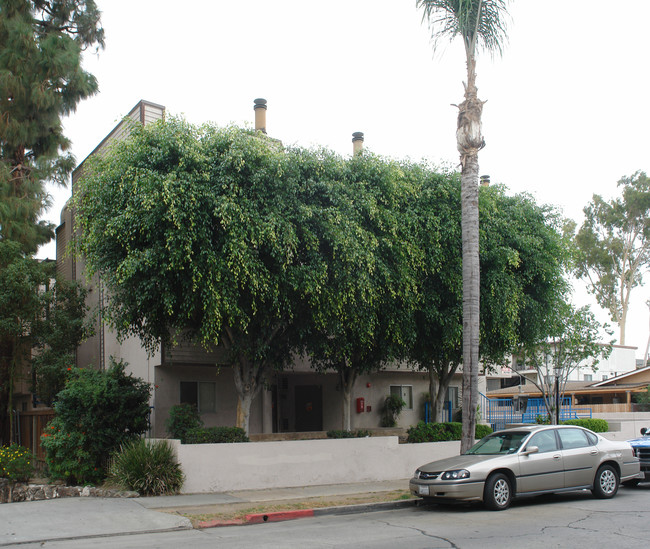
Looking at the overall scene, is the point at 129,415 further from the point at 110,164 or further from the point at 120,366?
the point at 110,164

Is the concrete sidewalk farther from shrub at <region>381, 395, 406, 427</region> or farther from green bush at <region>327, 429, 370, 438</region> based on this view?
shrub at <region>381, 395, 406, 427</region>

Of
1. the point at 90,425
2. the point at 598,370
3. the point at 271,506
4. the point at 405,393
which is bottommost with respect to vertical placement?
the point at 271,506

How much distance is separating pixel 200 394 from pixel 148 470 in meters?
6.11

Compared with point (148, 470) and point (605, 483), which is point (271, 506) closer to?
point (148, 470)

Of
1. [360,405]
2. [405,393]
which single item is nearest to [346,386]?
Result: [360,405]

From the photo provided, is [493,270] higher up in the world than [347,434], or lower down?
higher up

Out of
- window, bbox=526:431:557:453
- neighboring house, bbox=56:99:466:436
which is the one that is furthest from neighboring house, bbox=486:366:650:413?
window, bbox=526:431:557:453

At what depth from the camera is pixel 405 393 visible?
989 inches

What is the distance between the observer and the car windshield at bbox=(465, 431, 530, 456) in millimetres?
12481

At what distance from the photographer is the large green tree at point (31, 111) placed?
77.5 feet

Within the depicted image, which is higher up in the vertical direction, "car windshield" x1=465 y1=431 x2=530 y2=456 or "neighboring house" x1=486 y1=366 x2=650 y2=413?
"car windshield" x1=465 y1=431 x2=530 y2=456

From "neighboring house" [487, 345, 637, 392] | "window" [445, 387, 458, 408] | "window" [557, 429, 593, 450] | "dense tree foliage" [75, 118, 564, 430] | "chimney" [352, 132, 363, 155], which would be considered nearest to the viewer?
"window" [557, 429, 593, 450]

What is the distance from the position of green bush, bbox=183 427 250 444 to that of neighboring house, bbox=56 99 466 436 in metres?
1.76

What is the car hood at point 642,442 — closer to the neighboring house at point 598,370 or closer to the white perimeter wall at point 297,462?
the white perimeter wall at point 297,462
